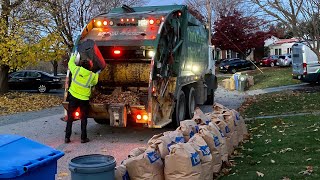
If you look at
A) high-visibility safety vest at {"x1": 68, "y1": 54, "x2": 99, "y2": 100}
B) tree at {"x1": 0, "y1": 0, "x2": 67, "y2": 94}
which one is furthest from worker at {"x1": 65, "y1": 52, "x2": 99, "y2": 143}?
tree at {"x1": 0, "y1": 0, "x2": 67, "y2": 94}

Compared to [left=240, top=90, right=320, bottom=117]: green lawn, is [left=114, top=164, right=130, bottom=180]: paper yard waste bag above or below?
above

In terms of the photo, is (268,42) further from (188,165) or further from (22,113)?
(188,165)

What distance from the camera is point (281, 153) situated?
6898 mm

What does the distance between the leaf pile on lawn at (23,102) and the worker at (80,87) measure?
677 cm

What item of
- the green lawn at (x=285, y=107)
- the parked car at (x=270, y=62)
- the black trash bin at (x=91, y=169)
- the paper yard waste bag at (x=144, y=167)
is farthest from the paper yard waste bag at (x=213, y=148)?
the parked car at (x=270, y=62)

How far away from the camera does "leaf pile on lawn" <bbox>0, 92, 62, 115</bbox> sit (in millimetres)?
15586

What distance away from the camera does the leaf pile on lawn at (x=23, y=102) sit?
15.6 meters

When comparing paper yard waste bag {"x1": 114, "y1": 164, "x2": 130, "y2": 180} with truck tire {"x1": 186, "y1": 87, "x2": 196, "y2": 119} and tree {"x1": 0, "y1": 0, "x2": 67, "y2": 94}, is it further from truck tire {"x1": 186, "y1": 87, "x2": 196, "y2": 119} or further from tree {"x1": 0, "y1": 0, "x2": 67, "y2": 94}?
tree {"x1": 0, "y1": 0, "x2": 67, "y2": 94}

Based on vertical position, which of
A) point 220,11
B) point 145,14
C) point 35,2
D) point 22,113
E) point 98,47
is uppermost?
point 220,11

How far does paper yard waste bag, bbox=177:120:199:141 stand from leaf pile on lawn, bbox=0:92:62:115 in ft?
32.8

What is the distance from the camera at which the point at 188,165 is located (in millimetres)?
4844

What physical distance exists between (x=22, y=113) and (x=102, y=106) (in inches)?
261

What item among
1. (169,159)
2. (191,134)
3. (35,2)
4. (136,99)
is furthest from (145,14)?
(35,2)

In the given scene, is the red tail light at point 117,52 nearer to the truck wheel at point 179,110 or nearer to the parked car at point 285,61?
the truck wheel at point 179,110
